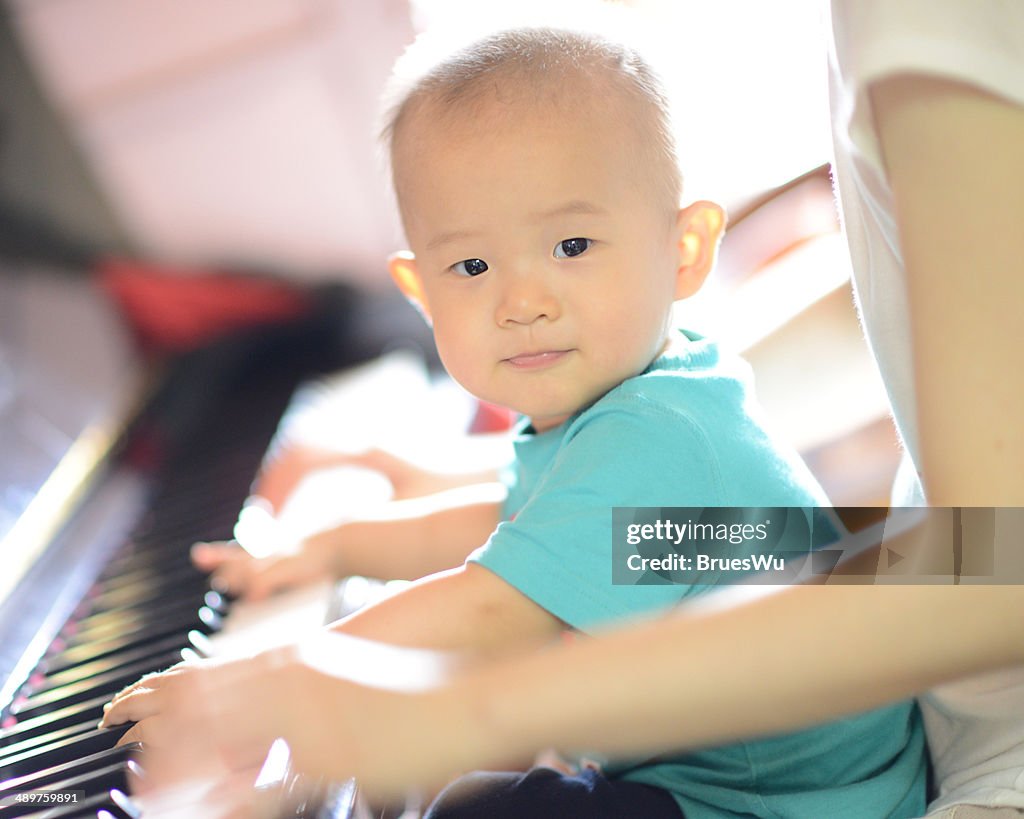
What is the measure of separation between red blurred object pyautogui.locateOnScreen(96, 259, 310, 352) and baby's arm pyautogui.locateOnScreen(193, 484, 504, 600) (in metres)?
0.99

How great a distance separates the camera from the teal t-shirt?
0.81 metres

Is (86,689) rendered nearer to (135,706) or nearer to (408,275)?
(135,706)

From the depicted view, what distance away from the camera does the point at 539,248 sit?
2.91ft

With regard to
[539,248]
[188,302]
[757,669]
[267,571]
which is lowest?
[757,669]

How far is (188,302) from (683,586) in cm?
162

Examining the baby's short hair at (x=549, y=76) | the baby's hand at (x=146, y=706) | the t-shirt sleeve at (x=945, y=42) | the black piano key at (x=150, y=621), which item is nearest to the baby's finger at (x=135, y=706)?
the baby's hand at (x=146, y=706)

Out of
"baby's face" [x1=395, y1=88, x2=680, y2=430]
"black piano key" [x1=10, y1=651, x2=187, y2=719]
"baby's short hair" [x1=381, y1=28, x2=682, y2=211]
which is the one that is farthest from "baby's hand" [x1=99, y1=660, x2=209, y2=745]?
"baby's short hair" [x1=381, y1=28, x2=682, y2=211]

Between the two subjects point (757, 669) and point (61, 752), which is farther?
point (61, 752)

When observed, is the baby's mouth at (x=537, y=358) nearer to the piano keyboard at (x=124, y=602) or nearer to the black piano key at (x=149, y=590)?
the piano keyboard at (x=124, y=602)

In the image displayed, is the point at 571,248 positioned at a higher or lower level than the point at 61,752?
higher

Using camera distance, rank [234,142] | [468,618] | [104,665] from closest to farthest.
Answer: [468,618] → [104,665] → [234,142]

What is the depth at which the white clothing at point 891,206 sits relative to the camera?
24.0 inches

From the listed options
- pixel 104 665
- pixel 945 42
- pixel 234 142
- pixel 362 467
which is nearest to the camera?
pixel 945 42

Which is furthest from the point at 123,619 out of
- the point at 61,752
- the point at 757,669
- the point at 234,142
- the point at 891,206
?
the point at 234,142
